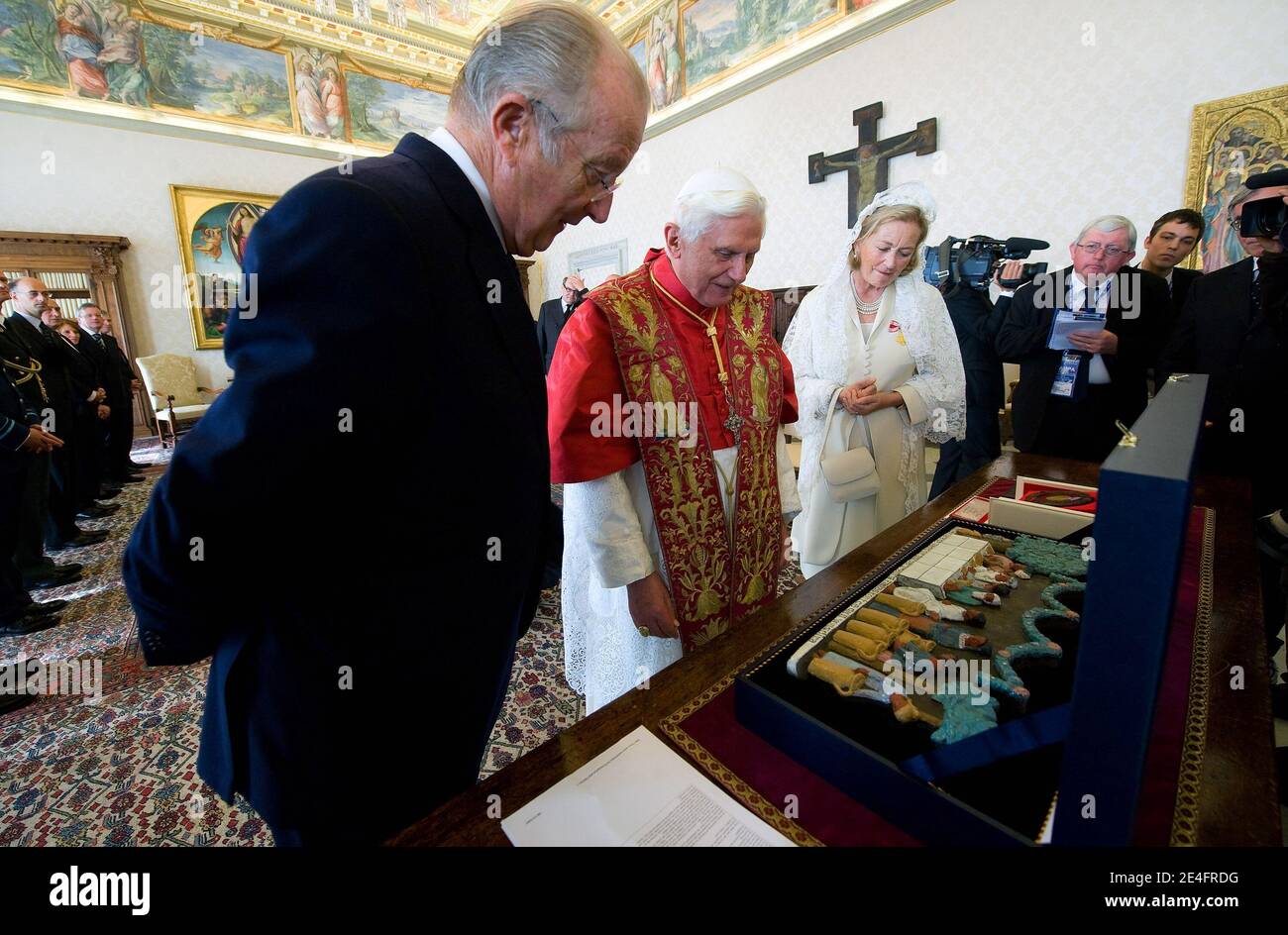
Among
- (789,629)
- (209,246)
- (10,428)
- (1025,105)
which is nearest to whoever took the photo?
(789,629)

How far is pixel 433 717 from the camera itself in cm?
91

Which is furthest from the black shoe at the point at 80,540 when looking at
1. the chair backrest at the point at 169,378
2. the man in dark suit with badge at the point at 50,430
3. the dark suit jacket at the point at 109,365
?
the chair backrest at the point at 169,378

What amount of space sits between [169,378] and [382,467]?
10679 mm

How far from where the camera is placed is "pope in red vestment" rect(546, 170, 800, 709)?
1.52m

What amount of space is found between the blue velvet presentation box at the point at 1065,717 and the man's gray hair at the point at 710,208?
963 millimetres

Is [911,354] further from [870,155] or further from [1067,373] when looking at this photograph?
[870,155]

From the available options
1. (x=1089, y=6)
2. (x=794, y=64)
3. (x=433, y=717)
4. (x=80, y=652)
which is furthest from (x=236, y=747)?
(x=794, y=64)

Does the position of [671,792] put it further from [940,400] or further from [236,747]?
[940,400]

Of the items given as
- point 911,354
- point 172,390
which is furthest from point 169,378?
point 911,354

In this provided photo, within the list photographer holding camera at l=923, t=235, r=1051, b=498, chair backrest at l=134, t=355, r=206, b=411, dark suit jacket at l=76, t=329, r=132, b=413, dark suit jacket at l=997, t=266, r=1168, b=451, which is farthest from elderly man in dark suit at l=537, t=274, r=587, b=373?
chair backrest at l=134, t=355, r=206, b=411

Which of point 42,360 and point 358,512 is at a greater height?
point 42,360

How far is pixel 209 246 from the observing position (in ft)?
31.5

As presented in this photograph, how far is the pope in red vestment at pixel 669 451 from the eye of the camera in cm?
152

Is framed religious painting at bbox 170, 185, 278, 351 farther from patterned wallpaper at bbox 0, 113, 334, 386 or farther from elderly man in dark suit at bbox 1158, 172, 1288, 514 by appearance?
elderly man in dark suit at bbox 1158, 172, 1288, 514
